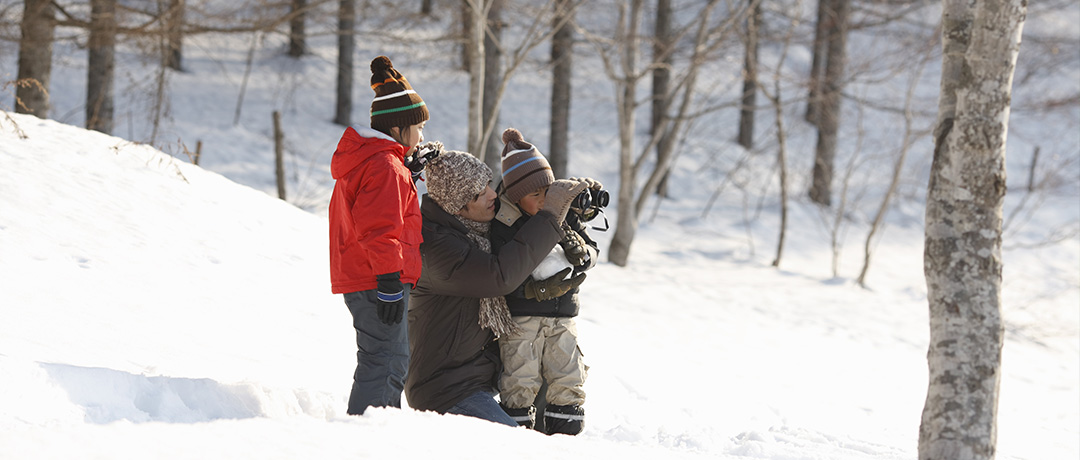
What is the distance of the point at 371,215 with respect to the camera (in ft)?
9.17

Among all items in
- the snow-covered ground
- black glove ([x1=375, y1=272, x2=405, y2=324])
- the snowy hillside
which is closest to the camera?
the snowy hillside

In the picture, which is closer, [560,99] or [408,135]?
[408,135]

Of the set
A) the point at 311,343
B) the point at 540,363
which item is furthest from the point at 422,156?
the point at 311,343

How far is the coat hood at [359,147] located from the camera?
2.93 m

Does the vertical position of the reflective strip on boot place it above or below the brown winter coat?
below

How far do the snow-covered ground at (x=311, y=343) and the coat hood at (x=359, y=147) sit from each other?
88 cm

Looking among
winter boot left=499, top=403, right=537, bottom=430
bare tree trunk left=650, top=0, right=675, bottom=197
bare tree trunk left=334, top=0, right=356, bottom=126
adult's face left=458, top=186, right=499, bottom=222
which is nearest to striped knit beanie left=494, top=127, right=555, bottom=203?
adult's face left=458, top=186, right=499, bottom=222

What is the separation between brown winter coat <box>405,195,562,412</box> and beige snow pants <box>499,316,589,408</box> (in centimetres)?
8

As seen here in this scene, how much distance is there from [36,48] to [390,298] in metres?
7.81

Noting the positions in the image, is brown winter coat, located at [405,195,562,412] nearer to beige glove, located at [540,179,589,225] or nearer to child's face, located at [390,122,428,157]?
beige glove, located at [540,179,589,225]

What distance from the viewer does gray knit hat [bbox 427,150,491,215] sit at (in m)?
2.98

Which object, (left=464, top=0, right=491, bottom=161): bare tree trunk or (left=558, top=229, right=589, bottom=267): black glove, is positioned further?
(left=464, top=0, right=491, bottom=161): bare tree trunk

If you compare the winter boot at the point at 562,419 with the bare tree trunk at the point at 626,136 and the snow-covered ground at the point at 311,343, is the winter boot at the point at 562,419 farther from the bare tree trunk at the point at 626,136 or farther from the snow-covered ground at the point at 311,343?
the bare tree trunk at the point at 626,136

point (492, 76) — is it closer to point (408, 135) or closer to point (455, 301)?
point (408, 135)
